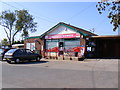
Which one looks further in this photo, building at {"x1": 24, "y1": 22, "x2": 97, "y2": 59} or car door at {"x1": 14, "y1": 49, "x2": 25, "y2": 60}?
building at {"x1": 24, "y1": 22, "x2": 97, "y2": 59}

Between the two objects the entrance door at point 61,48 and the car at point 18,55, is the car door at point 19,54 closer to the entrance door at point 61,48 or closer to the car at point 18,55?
the car at point 18,55

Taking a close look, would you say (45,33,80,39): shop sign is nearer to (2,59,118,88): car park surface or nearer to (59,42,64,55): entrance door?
(59,42,64,55): entrance door

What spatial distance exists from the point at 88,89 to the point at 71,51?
13849 mm

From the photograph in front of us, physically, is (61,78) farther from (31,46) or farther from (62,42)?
(31,46)

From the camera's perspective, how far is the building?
1847cm

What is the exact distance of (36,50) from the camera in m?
23.1

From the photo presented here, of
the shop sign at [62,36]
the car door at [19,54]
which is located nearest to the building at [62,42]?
the shop sign at [62,36]

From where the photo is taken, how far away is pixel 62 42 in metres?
20.3

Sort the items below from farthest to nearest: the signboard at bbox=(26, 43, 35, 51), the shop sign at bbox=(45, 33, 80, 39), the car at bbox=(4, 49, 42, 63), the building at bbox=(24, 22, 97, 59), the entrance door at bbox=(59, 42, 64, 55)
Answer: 1. the signboard at bbox=(26, 43, 35, 51)
2. the entrance door at bbox=(59, 42, 64, 55)
3. the shop sign at bbox=(45, 33, 80, 39)
4. the building at bbox=(24, 22, 97, 59)
5. the car at bbox=(4, 49, 42, 63)

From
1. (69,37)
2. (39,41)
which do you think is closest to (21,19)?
(39,41)

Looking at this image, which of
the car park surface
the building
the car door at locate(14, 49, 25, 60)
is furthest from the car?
the car park surface

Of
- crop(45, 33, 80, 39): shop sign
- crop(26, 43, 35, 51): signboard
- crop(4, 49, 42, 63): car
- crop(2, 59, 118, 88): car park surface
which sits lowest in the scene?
crop(2, 59, 118, 88): car park surface

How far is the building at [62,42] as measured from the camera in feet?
60.6

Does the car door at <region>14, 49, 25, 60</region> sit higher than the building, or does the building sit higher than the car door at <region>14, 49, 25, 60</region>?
the building
